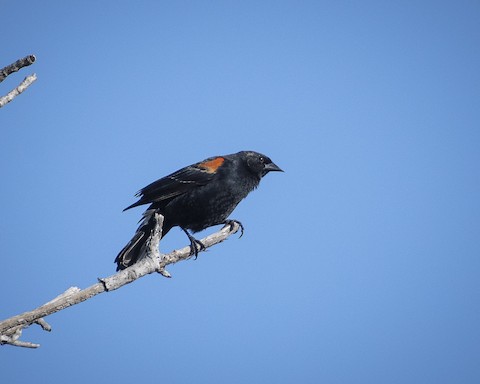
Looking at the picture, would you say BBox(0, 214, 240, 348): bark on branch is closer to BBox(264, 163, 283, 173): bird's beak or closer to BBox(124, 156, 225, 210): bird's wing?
BBox(124, 156, 225, 210): bird's wing

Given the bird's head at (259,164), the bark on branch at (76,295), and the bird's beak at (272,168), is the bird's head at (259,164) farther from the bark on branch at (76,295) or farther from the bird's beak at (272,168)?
the bark on branch at (76,295)

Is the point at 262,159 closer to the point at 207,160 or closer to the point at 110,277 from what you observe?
the point at 207,160

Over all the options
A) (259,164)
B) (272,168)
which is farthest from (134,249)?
(272,168)

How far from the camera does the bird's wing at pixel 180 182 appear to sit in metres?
8.08

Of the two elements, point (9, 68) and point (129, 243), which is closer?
point (9, 68)

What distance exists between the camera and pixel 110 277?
4.38 meters

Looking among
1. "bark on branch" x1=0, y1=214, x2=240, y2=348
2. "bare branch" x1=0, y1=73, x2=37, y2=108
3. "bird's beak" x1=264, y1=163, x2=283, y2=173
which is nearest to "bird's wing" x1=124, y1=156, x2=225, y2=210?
"bird's beak" x1=264, y1=163, x2=283, y2=173

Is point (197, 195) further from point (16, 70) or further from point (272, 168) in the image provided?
point (16, 70)

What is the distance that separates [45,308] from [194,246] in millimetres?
3132

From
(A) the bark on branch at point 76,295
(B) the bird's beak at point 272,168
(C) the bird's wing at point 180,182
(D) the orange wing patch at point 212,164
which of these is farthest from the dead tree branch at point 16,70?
(B) the bird's beak at point 272,168

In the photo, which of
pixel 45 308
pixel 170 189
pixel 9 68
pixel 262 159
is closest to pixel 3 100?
pixel 9 68

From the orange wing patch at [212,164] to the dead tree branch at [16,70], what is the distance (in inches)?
210

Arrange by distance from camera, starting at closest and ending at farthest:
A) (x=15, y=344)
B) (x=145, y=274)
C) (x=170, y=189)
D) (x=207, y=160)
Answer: (x=15, y=344) < (x=145, y=274) < (x=170, y=189) < (x=207, y=160)

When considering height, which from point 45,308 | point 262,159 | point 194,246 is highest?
point 262,159
